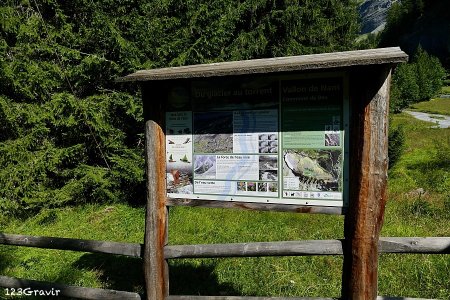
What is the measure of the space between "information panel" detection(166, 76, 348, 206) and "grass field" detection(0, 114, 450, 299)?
1833mm

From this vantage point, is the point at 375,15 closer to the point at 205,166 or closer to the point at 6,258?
the point at 6,258

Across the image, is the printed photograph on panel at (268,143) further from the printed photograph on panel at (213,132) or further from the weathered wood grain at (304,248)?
the weathered wood grain at (304,248)

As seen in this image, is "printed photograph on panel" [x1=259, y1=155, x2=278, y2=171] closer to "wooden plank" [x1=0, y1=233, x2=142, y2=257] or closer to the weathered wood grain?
the weathered wood grain

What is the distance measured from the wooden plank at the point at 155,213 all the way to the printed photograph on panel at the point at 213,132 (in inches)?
13.8

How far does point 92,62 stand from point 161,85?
17.8ft

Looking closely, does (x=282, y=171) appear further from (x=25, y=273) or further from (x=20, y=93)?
(x=20, y=93)

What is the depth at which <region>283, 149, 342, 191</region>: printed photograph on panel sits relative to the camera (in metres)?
2.96

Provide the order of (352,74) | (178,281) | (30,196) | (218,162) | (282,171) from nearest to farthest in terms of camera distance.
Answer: (352,74)
(282,171)
(218,162)
(178,281)
(30,196)

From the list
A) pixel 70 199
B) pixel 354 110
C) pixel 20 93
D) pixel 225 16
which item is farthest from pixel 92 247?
pixel 225 16

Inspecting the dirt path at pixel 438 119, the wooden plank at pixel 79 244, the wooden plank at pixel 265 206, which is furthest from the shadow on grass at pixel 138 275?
the dirt path at pixel 438 119

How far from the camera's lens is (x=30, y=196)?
812 cm

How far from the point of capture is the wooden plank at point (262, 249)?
3.11 meters

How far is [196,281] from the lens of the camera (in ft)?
16.0

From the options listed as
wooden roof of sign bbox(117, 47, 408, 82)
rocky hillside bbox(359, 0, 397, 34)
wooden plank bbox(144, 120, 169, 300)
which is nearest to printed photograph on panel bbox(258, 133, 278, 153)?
wooden roof of sign bbox(117, 47, 408, 82)
